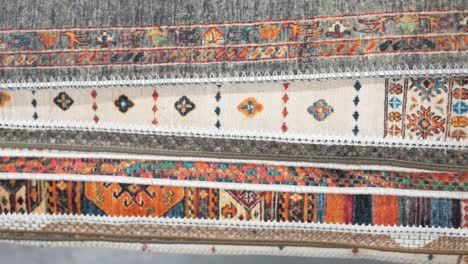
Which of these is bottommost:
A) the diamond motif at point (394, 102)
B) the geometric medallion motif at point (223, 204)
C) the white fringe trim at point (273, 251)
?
the white fringe trim at point (273, 251)

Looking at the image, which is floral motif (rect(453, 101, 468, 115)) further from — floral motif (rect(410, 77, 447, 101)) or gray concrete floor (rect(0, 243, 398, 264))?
gray concrete floor (rect(0, 243, 398, 264))

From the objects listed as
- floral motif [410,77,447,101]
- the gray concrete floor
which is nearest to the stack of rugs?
floral motif [410,77,447,101]

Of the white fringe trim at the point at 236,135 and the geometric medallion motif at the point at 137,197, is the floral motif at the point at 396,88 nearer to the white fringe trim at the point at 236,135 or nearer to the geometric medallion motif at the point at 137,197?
the white fringe trim at the point at 236,135

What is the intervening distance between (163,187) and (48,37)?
447 mm

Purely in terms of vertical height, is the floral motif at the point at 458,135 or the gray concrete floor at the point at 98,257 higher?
the floral motif at the point at 458,135

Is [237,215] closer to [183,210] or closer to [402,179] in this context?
[183,210]

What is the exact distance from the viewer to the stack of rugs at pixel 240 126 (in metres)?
1.29

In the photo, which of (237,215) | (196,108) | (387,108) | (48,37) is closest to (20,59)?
(48,37)

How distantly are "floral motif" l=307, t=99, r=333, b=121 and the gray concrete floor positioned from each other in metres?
0.44

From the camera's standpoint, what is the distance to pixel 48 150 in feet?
4.58

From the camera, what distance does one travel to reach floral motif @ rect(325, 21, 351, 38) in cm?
128

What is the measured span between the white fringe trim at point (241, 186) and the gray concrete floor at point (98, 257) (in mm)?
327

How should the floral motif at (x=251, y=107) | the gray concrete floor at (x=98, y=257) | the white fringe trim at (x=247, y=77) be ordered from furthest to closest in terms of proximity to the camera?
1. the gray concrete floor at (x=98, y=257)
2. the floral motif at (x=251, y=107)
3. the white fringe trim at (x=247, y=77)

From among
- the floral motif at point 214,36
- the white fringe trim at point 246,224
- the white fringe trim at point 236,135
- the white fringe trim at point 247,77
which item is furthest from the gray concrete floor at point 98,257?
the floral motif at point 214,36
